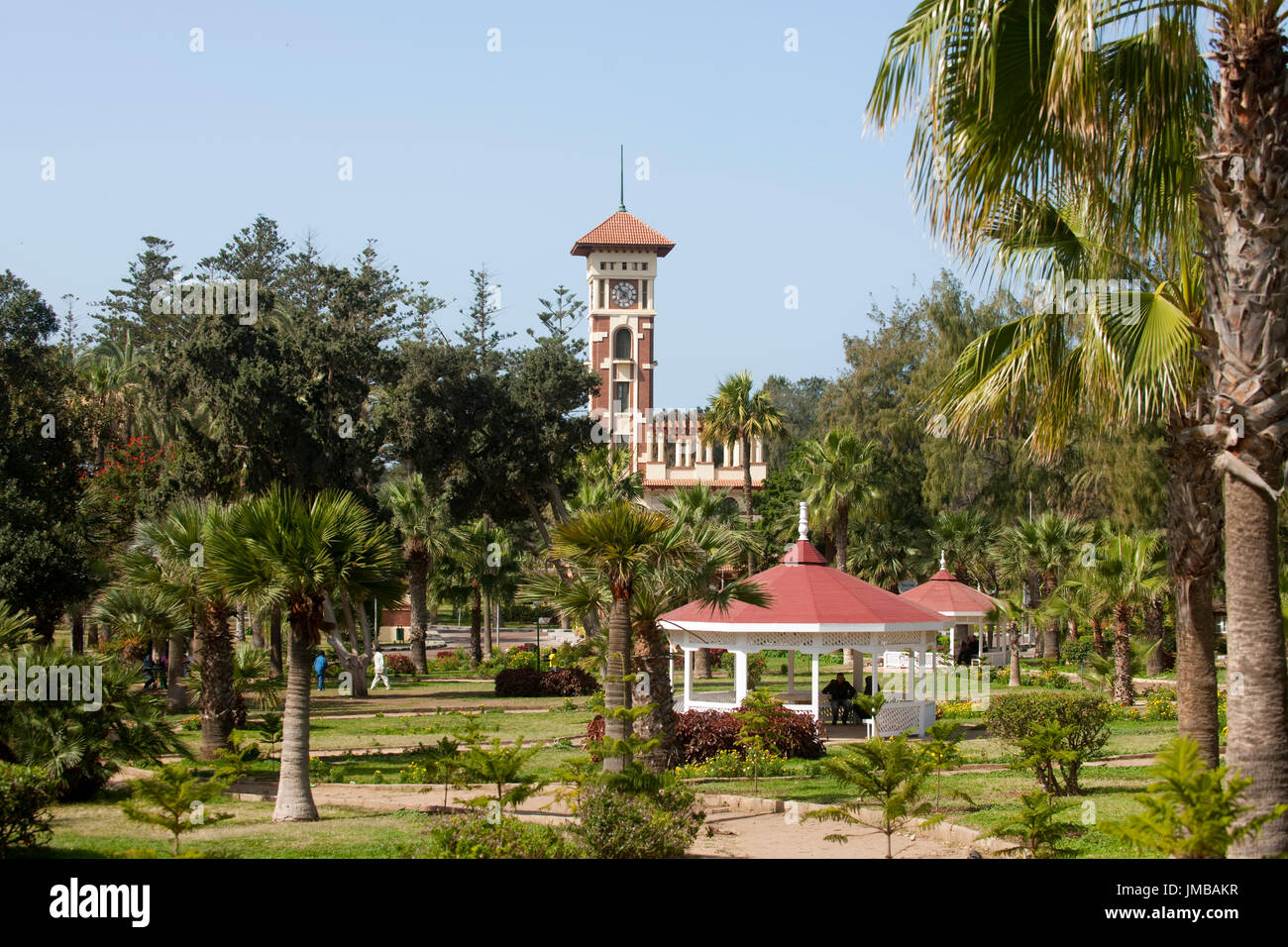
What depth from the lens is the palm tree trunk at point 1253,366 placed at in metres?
8.82

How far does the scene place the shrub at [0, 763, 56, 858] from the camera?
1052 cm

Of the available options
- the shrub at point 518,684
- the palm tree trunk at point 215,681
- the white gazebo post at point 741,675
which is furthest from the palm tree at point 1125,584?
the palm tree trunk at point 215,681

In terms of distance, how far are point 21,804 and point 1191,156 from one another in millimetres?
11186

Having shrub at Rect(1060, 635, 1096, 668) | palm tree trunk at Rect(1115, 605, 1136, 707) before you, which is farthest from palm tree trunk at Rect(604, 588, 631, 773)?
shrub at Rect(1060, 635, 1096, 668)

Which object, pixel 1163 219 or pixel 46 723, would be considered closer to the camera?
pixel 1163 219

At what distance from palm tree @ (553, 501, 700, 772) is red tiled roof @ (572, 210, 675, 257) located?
196 feet

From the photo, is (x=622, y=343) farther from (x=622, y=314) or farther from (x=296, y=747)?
(x=296, y=747)

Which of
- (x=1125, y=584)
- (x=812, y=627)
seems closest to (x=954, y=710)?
(x=1125, y=584)

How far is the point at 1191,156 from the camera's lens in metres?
9.68

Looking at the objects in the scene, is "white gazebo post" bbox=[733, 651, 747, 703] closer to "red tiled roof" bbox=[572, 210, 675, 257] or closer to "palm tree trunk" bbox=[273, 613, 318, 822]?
"palm tree trunk" bbox=[273, 613, 318, 822]
